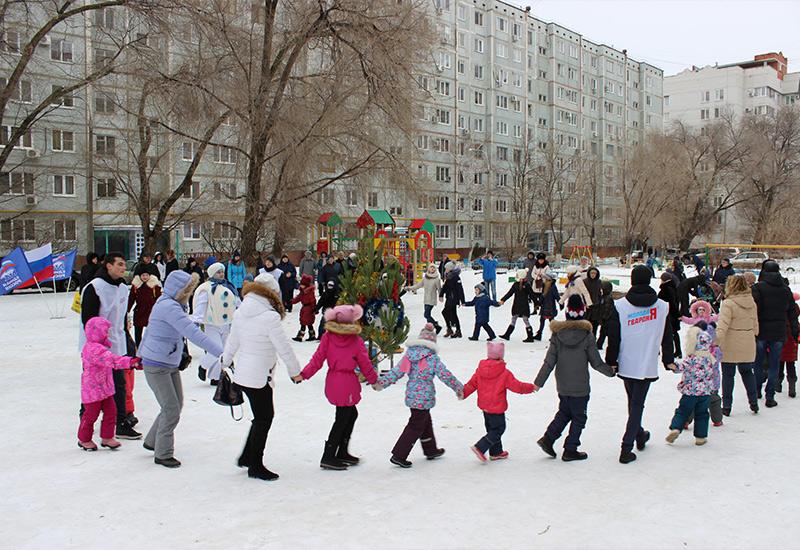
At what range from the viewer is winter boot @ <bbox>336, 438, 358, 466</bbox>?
6.25 meters

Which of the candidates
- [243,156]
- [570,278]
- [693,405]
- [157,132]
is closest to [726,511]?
[693,405]

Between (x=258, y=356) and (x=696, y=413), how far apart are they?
428 cm

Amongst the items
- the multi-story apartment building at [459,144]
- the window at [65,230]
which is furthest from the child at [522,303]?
the window at [65,230]

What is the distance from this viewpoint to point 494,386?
623 centimetres

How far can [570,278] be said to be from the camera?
43.4 ft

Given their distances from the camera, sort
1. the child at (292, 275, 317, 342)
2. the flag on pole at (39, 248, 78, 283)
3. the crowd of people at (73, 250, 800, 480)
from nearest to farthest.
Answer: the crowd of people at (73, 250, 800, 480), the child at (292, 275, 317, 342), the flag on pole at (39, 248, 78, 283)

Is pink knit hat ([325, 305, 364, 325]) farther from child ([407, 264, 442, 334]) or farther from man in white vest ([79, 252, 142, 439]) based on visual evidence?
child ([407, 264, 442, 334])

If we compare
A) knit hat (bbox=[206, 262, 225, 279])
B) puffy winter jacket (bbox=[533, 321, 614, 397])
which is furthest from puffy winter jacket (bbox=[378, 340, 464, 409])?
knit hat (bbox=[206, 262, 225, 279])

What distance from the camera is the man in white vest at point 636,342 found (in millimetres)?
6371

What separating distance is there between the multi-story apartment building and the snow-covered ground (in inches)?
675

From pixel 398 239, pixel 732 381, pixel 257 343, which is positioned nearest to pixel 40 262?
pixel 398 239

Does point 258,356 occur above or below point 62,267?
below

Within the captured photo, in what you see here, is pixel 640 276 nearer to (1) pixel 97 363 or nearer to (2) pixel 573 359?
(2) pixel 573 359

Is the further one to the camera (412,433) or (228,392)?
(412,433)
